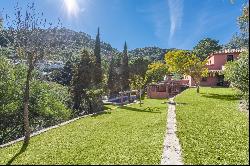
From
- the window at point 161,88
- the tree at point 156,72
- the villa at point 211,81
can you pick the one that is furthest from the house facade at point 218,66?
the tree at point 156,72

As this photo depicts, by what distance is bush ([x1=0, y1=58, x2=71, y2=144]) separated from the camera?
125 ft

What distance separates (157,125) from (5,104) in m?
18.9

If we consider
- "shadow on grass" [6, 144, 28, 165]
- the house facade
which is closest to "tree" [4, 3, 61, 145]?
"shadow on grass" [6, 144, 28, 165]

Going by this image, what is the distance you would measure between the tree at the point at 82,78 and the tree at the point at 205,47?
64776mm

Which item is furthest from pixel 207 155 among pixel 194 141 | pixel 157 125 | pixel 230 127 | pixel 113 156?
pixel 157 125

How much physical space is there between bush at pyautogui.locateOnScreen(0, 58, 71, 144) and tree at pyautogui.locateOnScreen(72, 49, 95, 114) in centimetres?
1562

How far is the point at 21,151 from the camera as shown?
22469mm

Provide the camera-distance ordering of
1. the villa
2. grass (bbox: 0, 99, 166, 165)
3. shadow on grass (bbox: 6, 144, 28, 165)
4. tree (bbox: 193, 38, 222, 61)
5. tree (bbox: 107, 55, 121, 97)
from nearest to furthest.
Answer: grass (bbox: 0, 99, 166, 165) < shadow on grass (bbox: 6, 144, 28, 165) < the villa < tree (bbox: 107, 55, 121, 97) < tree (bbox: 193, 38, 222, 61)

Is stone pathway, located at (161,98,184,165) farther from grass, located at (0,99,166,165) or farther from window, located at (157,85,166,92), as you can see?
window, located at (157,85,166,92)

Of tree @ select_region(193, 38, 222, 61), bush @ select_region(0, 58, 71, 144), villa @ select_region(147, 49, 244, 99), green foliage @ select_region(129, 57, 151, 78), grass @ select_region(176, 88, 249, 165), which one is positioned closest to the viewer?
grass @ select_region(176, 88, 249, 165)

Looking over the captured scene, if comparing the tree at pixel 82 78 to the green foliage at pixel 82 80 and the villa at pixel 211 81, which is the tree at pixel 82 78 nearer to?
the green foliage at pixel 82 80

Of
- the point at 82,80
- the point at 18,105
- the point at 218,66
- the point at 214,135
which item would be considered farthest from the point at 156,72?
the point at 214,135

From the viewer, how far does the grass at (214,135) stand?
58.9 feet

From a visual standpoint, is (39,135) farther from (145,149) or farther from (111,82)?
(111,82)
